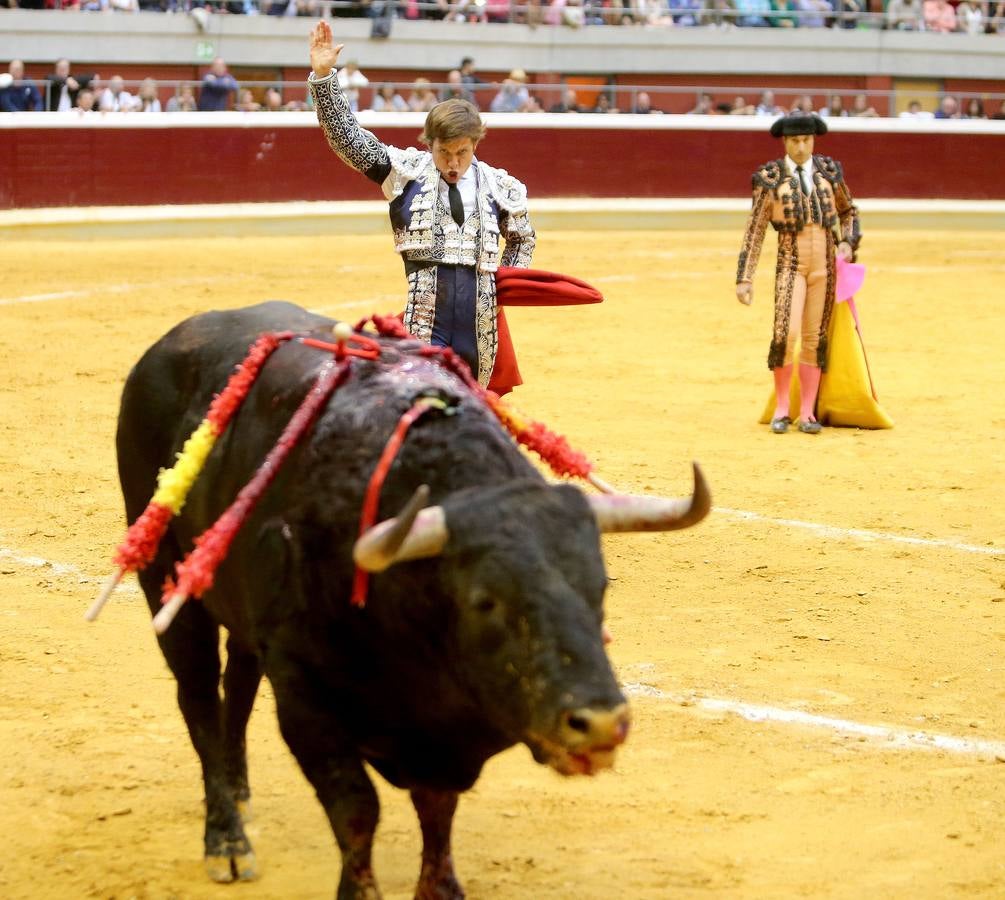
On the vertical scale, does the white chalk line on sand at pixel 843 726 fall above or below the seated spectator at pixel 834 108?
below

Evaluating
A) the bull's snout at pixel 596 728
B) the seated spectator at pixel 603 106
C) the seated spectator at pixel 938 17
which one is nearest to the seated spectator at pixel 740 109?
the seated spectator at pixel 603 106

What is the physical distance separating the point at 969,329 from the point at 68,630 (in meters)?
8.77

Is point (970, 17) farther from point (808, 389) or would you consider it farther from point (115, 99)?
point (808, 389)

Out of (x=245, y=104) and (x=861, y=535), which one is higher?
(x=245, y=104)

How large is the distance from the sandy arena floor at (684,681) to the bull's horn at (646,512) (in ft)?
3.01

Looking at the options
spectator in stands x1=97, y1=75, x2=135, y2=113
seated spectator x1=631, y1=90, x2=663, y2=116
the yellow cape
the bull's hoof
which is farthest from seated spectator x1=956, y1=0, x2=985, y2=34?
the bull's hoof

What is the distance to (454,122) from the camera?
459cm

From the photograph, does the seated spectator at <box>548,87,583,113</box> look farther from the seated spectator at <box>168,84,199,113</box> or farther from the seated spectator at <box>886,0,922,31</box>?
the seated spectator at <box>886,0,922,31</box>

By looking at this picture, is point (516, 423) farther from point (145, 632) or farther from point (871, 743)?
point (145, 632)

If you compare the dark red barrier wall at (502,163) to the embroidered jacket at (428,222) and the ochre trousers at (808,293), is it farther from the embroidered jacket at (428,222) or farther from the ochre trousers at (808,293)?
the embroidered jacket at (428,222)

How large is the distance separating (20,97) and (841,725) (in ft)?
46.8

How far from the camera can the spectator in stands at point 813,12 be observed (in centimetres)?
2461

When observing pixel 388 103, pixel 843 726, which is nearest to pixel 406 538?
pixel 843 726

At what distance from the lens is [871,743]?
418cm
